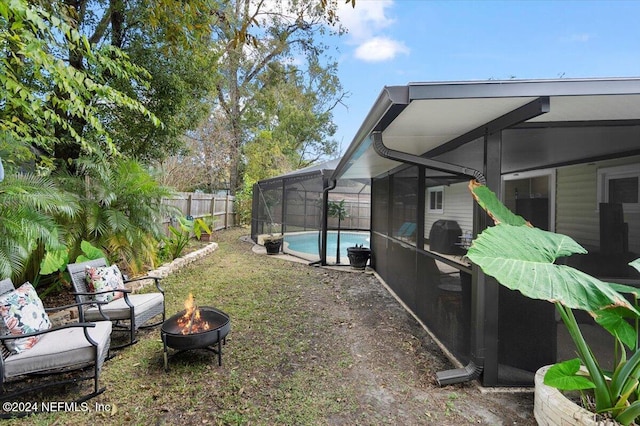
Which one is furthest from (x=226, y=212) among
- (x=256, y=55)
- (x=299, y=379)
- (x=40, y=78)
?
(x=299, y=379)

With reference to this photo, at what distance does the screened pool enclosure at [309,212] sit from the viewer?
8.82m

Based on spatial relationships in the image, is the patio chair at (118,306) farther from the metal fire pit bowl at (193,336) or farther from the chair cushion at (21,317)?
the metal fire pit bowl at (193,336)

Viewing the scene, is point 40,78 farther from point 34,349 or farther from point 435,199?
point 435,199

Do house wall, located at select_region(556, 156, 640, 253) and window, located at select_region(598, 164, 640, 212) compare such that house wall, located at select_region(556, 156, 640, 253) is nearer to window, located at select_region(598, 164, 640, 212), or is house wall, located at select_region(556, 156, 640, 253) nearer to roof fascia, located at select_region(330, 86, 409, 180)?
window, located at select_region(598, 164, 640, 212)

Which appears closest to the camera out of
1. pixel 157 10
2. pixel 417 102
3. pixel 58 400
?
pixel 417 102

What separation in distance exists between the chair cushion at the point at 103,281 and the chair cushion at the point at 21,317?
0.85 m

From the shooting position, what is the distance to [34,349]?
2.57 meters

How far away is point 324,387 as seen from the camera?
2826 millimetres

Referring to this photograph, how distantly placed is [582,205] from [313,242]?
7140mm

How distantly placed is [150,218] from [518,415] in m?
5.50

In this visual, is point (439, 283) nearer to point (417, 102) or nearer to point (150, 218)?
point (417, 102)

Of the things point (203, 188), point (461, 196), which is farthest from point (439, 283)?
point (203, 188)

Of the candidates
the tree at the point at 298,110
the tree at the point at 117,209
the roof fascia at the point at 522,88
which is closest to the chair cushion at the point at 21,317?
the tree at the point at 117,209

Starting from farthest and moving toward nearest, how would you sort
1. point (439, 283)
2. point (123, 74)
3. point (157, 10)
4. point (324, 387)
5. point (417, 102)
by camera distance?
point (123, 74) → point (439, 283) → point (157, 10) → point (324, 387) → point (417, 102)
